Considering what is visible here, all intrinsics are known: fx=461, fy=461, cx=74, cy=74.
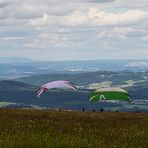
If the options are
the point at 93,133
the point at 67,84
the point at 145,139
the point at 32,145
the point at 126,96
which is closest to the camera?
the point at 32,145

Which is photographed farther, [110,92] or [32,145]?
[110,92]

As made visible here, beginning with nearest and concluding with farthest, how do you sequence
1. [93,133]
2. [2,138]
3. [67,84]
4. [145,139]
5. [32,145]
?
[32,145] < [2,138] < [145,139] < [93,133] < [67,84]

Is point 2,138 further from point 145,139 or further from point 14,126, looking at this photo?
point 145,139

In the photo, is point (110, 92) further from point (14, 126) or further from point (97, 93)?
point (14, 126)

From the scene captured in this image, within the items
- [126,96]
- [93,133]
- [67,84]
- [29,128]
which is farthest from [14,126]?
[126,96]

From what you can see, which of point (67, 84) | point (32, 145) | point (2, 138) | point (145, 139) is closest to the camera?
point (32, 145)

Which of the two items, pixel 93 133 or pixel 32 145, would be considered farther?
pixel 93 133

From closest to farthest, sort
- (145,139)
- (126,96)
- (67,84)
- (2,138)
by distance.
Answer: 1. (2,138)
2. (145,139)
3. (67,84)
4. (126,96)

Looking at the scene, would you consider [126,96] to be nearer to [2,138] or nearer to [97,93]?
[97,93]

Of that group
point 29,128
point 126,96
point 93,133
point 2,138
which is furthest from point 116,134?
point 126,96
